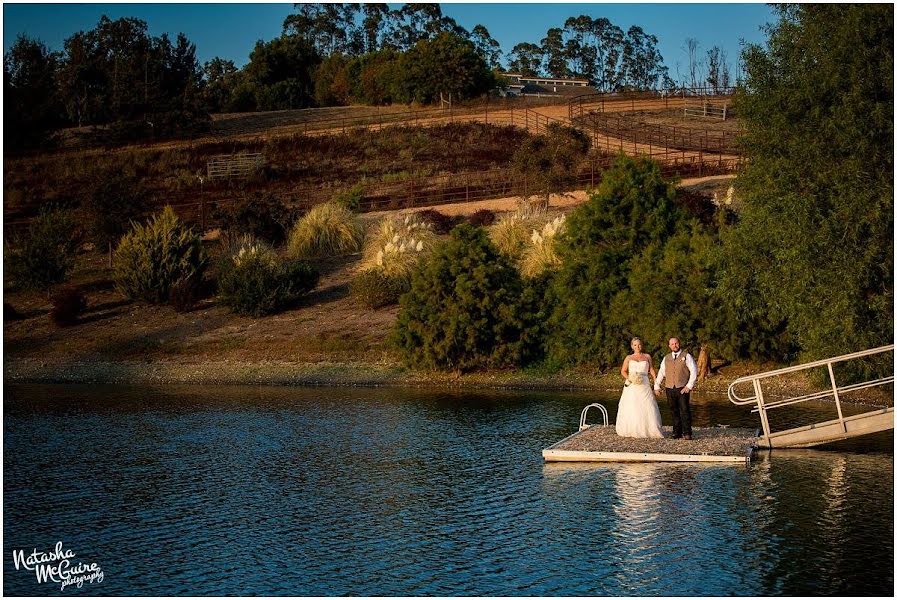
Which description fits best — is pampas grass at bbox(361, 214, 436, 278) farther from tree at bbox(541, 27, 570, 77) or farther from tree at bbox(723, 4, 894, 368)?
tree at bbox(541, 27, 570, 77)

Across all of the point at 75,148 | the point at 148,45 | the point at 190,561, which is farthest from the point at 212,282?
the point at 148,45

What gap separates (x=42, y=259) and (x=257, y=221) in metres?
9.53

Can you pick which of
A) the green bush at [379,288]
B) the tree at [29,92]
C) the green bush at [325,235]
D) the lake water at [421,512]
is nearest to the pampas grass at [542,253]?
the green bush at [379,288]

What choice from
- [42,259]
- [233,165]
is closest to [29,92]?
[233,165]

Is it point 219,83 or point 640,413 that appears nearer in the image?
point 640,413

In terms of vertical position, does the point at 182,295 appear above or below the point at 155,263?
below

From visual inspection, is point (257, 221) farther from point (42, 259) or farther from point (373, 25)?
point (373, 25)

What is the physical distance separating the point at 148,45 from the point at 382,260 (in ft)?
247

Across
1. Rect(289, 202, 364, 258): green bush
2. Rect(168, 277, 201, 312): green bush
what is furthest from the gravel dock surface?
Result: Rect(289, 202, 364, 258): green bush

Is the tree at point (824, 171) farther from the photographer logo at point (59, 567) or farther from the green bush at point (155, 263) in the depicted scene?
the green bush at point (155, 263)

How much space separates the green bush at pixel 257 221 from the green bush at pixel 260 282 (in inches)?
289

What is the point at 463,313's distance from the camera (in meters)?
34.3

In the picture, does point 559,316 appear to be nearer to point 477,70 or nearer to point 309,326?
point 309,326

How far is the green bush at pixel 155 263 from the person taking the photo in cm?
4403
